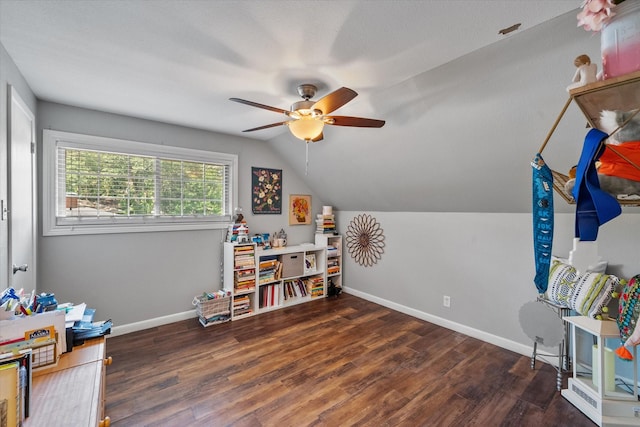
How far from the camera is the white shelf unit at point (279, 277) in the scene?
11.2ft

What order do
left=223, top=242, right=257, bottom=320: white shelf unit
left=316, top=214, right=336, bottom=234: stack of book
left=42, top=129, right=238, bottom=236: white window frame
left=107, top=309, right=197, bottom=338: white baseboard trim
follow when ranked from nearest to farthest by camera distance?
left=42, top=129, right=238, bottom=236: white window frame
left=107, top=309, right=197, bottom=338: white baseboard trim
left=223, top=242, right=257, bottom=320: white shelf unit
left=316, top=214, right=336, bottom=234: stack of book

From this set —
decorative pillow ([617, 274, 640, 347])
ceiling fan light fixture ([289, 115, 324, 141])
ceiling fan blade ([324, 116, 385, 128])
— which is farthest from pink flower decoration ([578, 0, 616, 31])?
decorative pillow ([617, 274, 640, 347])

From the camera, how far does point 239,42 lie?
162 cm

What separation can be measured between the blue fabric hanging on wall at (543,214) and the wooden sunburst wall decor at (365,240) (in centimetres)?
283

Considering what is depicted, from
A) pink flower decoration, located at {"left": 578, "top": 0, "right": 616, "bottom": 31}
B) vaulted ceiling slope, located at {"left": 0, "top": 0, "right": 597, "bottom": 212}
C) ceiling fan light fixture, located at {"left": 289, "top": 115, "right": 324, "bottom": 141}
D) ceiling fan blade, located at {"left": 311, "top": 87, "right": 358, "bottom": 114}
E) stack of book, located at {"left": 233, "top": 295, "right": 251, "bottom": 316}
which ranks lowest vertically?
stack of book, located at {"left": 233, "top": 295, "right": 251, "bottom": 316}

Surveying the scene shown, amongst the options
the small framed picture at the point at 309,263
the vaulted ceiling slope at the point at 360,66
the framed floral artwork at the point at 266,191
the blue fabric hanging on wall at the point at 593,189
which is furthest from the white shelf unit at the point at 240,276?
the blue fabric hanging on wall at the point at 593,189

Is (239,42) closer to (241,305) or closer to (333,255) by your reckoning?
(241,305)

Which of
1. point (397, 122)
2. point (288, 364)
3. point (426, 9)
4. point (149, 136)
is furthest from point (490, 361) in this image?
point (149, 136)

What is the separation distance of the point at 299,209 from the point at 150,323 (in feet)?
7.84

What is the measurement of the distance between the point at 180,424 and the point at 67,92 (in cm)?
274

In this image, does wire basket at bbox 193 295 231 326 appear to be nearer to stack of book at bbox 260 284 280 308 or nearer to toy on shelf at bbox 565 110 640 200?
stack of book at bbox 260 284 280 308

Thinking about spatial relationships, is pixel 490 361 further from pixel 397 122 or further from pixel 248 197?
pixel 248 197

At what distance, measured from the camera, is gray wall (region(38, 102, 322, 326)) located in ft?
8.62

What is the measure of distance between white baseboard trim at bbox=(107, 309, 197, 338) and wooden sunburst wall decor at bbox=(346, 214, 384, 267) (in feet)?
7.77
